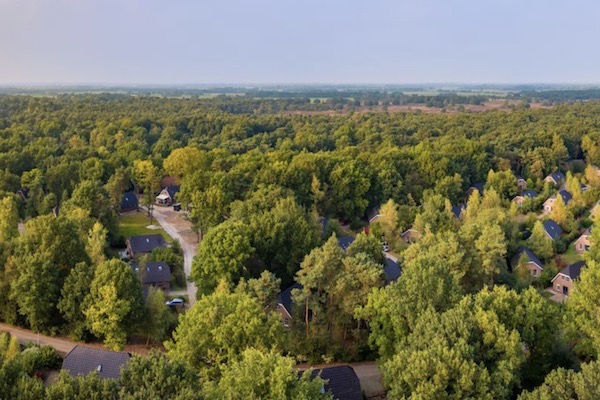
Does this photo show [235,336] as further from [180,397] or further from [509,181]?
[509,181]

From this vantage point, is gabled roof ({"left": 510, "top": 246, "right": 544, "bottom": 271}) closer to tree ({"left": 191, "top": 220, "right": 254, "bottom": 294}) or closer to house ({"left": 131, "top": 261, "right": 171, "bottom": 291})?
tree ({"left": 191, "top": 220, "right": 254, "bottom": 294})

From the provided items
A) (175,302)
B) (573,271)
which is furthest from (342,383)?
(573,271)

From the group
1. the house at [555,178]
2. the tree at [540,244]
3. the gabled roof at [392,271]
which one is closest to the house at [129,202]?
the gabled roof at [392,271]

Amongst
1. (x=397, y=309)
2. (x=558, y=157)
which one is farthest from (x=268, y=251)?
(x=558, y=157)

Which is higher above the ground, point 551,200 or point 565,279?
point 551,200

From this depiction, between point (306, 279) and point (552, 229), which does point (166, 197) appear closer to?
point (306, 279)

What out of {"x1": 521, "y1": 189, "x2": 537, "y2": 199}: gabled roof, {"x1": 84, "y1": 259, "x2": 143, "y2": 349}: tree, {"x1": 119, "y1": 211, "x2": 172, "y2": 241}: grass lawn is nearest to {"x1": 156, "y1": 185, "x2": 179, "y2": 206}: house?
{"x1": 119, "y1": 211, "x2": 172, "y2": 241}: grass lawn
